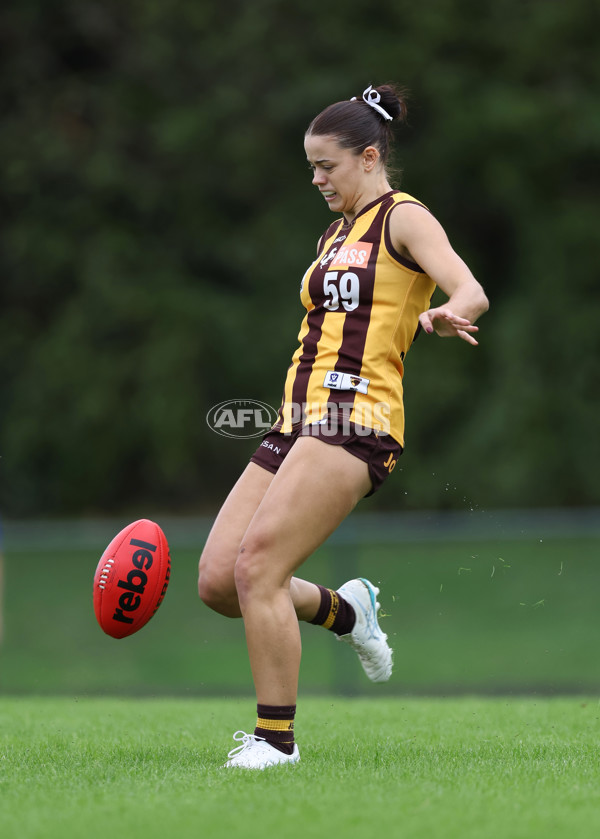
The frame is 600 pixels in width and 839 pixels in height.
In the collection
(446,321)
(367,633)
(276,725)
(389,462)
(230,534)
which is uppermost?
(446,321)

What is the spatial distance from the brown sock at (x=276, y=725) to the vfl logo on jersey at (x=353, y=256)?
4.84 ft

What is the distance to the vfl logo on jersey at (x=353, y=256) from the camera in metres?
3.76

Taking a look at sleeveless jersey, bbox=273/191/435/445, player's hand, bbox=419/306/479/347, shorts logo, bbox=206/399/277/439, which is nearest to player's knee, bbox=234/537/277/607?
sleeveless jersey, bbox=273/191/435/445

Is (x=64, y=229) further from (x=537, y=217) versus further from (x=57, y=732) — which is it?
(x=57, y=732)

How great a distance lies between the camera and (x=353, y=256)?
378cm

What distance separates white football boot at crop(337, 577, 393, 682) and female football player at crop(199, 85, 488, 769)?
0.45 m

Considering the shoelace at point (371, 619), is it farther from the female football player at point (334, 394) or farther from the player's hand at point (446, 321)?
the player's hand at point (446, 321)

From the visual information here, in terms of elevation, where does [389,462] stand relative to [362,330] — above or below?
below

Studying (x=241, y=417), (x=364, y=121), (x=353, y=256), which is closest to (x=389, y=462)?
(x=353, y=256)

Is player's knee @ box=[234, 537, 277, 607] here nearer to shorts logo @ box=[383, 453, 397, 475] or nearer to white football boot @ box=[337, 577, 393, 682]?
shorts logo @ box=[383, 453, 397, 475]

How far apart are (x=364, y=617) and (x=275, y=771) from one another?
1.13m

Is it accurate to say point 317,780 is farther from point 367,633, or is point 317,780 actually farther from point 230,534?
point 367,633

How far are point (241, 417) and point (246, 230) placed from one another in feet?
13.1

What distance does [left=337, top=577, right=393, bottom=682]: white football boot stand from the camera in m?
4.46
